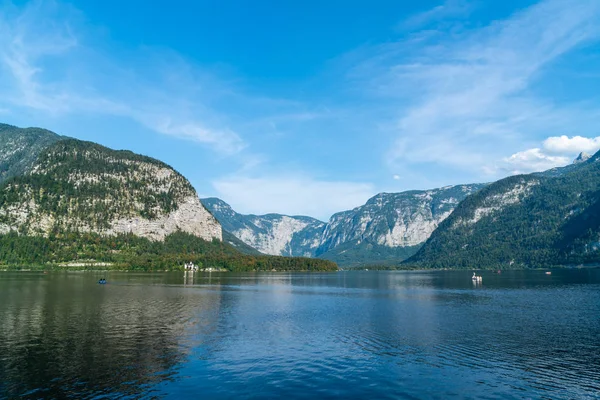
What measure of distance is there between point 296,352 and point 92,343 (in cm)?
2683

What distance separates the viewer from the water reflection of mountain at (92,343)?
38.1m

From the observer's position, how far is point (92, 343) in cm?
5469

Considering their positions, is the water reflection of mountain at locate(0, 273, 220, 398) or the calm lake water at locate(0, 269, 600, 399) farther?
the water reflection of mountain at locate(0, 273, 220, 398)

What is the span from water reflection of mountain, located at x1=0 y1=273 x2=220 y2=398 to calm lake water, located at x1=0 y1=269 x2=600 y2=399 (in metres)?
0.19

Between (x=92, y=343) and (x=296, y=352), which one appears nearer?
(x=296, y=352)

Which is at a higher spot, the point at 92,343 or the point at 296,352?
the point at 92,343

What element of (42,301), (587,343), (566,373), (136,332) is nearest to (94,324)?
(136,332)

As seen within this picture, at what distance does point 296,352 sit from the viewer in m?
52.0

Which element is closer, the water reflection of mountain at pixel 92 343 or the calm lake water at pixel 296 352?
the calm lake water at pixel 296 352

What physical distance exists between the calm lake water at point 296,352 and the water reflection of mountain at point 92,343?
0.62 feet

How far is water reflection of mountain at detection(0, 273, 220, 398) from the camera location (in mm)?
38125

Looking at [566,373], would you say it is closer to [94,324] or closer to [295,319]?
[295,319]

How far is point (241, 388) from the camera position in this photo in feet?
124

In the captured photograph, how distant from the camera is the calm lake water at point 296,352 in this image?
1485 inches
